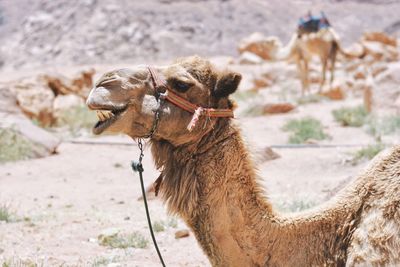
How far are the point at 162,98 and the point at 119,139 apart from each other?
404 inches

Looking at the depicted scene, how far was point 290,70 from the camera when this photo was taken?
27.6 meters

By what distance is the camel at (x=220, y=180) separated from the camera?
8.93 ft

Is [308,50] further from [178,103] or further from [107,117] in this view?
[107,117]

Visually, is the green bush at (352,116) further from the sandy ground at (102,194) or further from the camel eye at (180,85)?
the camel eye at (180,85)

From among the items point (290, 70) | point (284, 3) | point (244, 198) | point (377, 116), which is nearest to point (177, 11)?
point (284, 3)

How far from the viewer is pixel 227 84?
9.58 ft

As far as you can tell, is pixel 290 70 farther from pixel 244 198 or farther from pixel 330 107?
pixel 244 198

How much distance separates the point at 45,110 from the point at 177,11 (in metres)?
28.6

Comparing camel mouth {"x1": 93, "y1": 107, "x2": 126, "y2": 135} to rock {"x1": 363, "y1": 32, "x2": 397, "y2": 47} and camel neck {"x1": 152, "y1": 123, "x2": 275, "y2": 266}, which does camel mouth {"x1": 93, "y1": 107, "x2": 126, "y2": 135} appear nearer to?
camel neck {"x1": 152, "y1": 123, "x2": 275, "y2": 266}

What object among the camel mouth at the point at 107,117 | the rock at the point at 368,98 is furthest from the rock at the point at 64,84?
the camel mouth at the point at 107,117

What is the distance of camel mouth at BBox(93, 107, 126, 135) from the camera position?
270cm

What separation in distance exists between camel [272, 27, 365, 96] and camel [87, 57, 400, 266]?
16.8 metres

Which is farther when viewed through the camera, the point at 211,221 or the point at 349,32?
the point at 349,32

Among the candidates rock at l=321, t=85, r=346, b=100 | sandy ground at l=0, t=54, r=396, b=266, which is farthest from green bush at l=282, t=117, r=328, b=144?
rock at l=321, t=85, r=346, b=100
